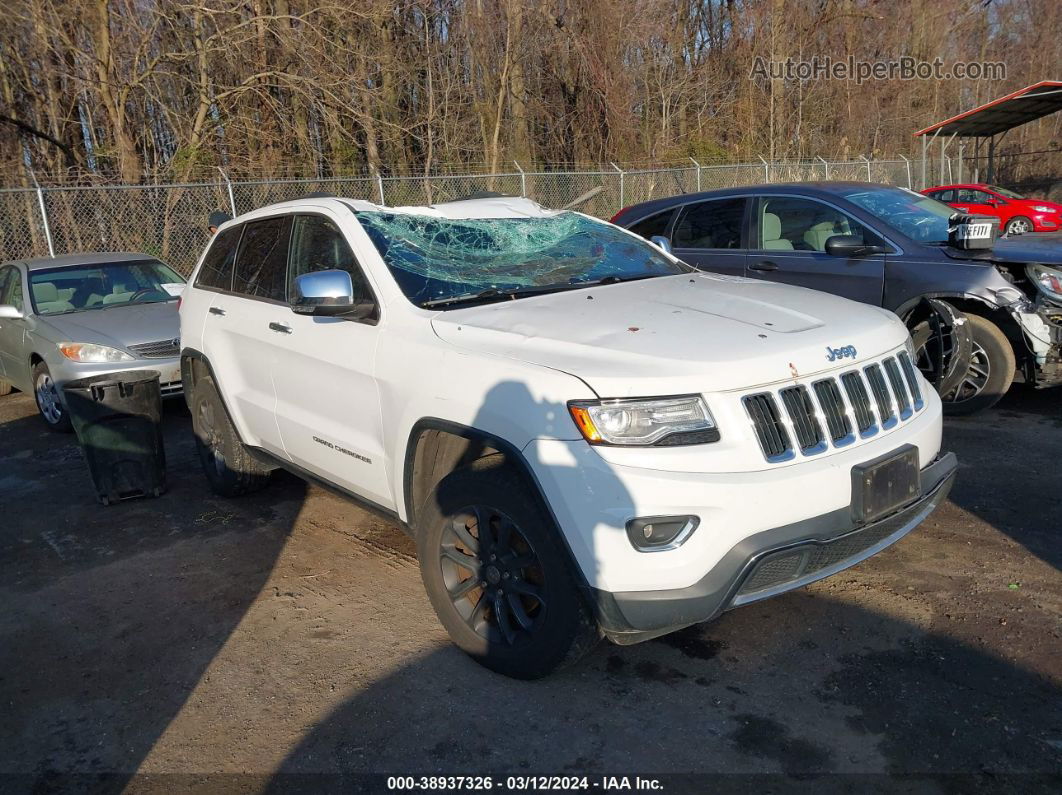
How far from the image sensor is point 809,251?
22.2 ft

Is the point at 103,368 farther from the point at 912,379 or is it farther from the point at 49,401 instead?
the point at 912,379

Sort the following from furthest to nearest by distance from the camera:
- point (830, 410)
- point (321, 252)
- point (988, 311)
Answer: point (988, 311)
point (321, 252)
point (830, 410)

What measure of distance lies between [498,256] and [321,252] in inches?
35.5

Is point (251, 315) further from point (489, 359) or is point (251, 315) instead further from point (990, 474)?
point (990, 474)

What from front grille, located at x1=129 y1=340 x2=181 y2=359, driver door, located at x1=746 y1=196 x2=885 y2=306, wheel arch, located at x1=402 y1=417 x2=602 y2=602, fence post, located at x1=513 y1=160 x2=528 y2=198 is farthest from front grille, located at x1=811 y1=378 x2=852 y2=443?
fence post, located at x1=513 y1=160 x2=528 y2=198

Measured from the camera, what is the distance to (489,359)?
10.1 feet

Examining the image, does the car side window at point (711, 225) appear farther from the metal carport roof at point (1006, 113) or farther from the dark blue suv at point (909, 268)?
the metal carport roof at point (1006, 113)

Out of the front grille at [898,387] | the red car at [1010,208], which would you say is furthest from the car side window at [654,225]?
the red car at [1010,208]

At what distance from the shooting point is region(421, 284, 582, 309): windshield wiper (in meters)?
3.61

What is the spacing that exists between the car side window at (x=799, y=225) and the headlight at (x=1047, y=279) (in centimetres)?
114

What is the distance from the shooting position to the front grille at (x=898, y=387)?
3.33 meters

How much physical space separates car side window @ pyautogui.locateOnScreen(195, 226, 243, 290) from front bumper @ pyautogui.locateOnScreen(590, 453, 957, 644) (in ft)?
11.2

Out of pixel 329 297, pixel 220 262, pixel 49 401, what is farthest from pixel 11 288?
pixel 329 297

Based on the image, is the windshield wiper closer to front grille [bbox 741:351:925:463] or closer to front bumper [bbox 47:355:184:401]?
front grille [bbox 741:351:925:463]
